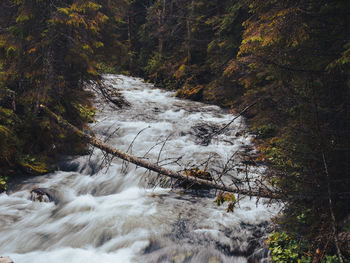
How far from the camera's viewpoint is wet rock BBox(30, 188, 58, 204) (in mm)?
6054

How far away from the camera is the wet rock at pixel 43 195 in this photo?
6.05 m

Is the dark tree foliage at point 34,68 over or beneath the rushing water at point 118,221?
over

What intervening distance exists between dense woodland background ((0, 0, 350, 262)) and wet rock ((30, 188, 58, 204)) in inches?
27.0

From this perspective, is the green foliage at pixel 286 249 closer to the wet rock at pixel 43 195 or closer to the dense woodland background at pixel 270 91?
the dense woodland background at pixel 270 91

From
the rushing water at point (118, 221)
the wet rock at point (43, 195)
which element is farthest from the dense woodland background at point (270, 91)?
the rushing water at point (118, 221)

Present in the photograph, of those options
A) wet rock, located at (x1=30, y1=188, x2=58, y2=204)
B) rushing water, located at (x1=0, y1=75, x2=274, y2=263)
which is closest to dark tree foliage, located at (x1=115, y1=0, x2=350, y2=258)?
rushing water, located at (x1=0, y1=75, x2=274, y2=263)

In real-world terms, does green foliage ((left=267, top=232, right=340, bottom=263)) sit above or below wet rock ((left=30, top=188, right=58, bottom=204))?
above

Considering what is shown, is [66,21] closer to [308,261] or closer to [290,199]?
[290,199]

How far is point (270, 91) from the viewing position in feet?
19.4

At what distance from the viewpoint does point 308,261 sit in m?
3.38

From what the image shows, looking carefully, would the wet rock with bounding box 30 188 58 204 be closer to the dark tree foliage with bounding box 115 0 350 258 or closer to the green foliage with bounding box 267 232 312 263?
the green foliage with bounding box 267 232 312 263

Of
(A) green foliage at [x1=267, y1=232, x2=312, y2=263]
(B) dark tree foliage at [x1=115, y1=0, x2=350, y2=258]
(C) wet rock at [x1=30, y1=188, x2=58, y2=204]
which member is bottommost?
(C) wet rock at [x1=30, y1=188, x2=58, y2=204]

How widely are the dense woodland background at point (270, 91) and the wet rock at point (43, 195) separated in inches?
27.0

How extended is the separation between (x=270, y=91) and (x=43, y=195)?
6068 mm
